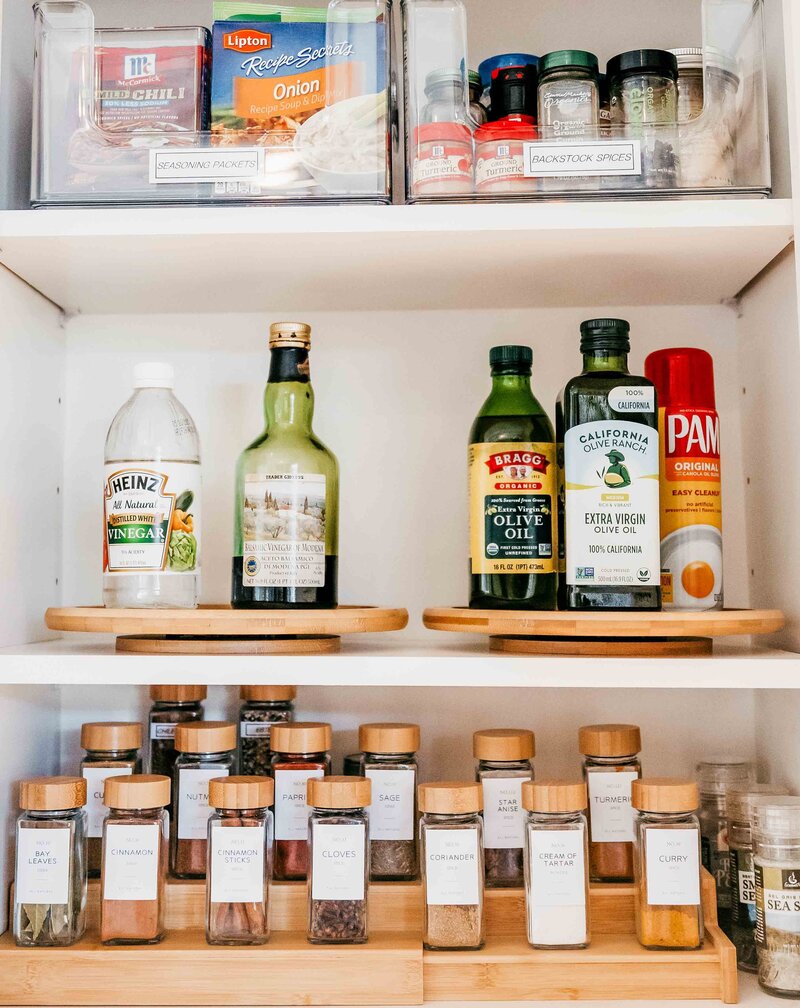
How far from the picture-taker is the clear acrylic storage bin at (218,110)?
0.98 metres

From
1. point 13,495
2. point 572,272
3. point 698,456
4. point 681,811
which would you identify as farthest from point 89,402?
point 681,811

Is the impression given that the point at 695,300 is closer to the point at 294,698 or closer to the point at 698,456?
the point at 698,456

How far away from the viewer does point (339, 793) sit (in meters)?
0.95

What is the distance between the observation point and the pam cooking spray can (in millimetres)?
1020

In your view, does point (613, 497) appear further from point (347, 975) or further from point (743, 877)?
point (347, 975)

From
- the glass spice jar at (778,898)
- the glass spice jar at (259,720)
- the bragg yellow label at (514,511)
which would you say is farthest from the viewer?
the glass spice jar at (259,720)

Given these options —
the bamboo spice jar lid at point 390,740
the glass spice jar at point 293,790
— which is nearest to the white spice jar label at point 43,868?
the glass spice jar at point 293,790

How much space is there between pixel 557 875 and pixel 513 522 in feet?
1.16

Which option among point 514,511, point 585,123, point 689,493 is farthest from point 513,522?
point 585,123

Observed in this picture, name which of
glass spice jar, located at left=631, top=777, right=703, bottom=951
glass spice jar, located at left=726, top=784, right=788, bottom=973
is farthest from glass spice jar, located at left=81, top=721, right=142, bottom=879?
glass spice jar, located at left=726, top=784, right=788, bottom=973

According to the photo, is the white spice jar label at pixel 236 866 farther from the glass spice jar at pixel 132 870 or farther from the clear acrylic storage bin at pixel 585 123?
the clear acrylic storage bin at pixel 585 123

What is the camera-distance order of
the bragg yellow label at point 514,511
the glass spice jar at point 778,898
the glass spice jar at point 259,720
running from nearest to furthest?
the glass spice jar at point 778,898 < the bragg yellow label at point 514,511 < the glass spice jar at point 259,720

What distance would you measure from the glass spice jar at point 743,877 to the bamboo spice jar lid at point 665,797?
0.07 meters

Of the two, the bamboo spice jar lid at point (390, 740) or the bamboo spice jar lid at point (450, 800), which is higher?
the bamboo spice jar lid at point (390, 740)
